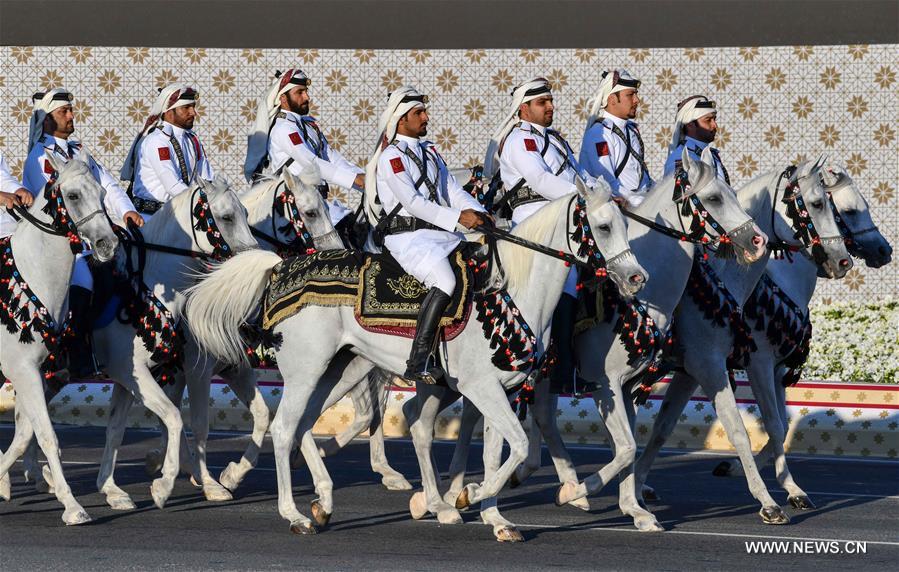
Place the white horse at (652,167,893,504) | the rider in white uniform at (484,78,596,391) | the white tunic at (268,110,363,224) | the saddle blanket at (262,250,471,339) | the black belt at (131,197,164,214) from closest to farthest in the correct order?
the saddle blanket at (262,250,471,339)
the rider in white uniform at (484,78,596,391)
the white horse at (652,167,893,504)
the black belt at (131,197,164,214)
the white tunic at (268,110,363,224)

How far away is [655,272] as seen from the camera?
36.4 ft

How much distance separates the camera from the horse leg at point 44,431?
10.7 metres

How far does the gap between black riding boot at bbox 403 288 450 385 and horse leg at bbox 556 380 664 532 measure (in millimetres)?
1249


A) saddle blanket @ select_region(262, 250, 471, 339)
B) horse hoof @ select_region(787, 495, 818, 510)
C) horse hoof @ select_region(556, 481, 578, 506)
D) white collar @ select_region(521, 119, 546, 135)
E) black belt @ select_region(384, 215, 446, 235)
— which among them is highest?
white collar @ select_region(521, 119, 546, 135)

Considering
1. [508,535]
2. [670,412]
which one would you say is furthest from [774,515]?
[508,535]

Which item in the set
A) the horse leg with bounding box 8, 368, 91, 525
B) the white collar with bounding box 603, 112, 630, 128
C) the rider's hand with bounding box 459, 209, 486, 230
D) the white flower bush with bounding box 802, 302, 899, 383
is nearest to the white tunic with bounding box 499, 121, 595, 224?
the white collar with bounding box 603, 112, 630, 128

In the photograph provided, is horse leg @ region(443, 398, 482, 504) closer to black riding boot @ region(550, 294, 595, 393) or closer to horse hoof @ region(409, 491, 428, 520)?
horse hoof @ region(409, 491, 428, 520)

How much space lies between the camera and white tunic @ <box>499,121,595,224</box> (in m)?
11.7

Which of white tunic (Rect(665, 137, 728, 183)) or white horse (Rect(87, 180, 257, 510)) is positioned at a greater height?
white tunic (Rect(665, 137, 728, 183))

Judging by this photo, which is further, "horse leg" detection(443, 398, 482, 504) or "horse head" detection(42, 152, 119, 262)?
"horse leg" detection(443, 398, 482, 504)

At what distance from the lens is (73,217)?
10.7 meters

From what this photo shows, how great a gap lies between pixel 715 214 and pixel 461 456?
261cm

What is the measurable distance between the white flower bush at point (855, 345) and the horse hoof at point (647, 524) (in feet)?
21.8

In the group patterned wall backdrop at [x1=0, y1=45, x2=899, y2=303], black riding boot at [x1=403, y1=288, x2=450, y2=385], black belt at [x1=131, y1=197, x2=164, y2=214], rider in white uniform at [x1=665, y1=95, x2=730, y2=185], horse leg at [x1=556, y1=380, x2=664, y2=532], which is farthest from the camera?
patterned wall backdrop at [x1=0, y1=45, x2=899, y2=303]
